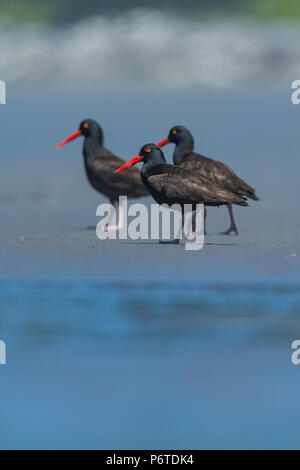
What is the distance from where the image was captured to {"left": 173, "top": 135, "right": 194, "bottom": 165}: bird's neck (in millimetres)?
13250

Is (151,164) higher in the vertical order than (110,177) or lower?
lower

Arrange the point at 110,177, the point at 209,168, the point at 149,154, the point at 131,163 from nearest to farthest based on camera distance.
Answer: the point at 149,154, the point at 209,168, the point at 131,163, the point at 110,177

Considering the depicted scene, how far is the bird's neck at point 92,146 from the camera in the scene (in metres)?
14.2

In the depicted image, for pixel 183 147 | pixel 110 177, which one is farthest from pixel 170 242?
pixel 110 177

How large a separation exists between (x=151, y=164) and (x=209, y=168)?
1.00m

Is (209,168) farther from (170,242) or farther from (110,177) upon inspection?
(110,177)

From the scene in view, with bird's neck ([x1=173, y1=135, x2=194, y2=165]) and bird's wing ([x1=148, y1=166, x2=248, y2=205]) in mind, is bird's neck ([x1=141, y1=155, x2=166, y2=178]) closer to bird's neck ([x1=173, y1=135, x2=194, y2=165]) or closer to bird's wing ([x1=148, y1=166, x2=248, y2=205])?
bird's wing ([x1=148, y1=166, x2=248, y2=205])

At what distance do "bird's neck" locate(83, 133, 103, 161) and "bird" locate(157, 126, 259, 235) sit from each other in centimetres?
137

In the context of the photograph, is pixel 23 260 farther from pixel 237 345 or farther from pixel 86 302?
pixel 237 345

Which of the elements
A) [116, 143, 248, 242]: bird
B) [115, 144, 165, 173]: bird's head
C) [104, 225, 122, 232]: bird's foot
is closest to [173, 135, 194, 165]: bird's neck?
[115, 144, 165, 173]: bird's head

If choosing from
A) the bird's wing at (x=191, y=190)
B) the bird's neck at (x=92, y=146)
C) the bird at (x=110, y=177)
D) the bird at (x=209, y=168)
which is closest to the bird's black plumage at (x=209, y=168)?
the bird at (x=209, y=168)

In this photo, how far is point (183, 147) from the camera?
13312 millimetres

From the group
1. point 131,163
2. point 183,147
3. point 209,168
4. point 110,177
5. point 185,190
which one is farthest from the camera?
point 110,177

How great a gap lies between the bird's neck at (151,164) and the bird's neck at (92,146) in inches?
99.6
